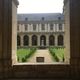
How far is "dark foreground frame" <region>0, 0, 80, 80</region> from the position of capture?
7172 millimetres

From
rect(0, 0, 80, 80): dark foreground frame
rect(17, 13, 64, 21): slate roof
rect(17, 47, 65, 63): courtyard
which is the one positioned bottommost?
rect(17, 47, 65, 63): courtyard

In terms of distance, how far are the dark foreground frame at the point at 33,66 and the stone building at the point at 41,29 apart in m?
41.6

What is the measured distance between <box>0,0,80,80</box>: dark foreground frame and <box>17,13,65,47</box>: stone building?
4162 cm

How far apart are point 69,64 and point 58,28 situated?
42.9 metres

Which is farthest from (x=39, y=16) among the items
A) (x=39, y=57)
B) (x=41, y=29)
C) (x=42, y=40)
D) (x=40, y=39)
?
(x=39, y=57)

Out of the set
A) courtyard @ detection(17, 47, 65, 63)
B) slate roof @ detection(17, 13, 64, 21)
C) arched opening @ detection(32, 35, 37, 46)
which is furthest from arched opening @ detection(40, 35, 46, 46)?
courtyard @ detection(17, 47, 65, 63)

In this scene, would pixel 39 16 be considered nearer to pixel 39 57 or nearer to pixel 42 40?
pixel 42 40

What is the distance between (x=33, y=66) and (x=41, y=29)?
141ft

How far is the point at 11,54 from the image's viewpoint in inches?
287

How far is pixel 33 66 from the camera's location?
23.9 feet

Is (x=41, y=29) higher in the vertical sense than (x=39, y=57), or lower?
higher

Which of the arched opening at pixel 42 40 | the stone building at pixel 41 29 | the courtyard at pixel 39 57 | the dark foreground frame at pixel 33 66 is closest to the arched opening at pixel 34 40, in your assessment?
the stone building at pixel 41 29

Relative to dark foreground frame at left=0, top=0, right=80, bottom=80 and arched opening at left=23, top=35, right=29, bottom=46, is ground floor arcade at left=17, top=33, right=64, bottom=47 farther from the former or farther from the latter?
dark foreground frame at left=0, top=0, right=80, bottom=80

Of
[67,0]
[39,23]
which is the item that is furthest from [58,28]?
[67,0]
